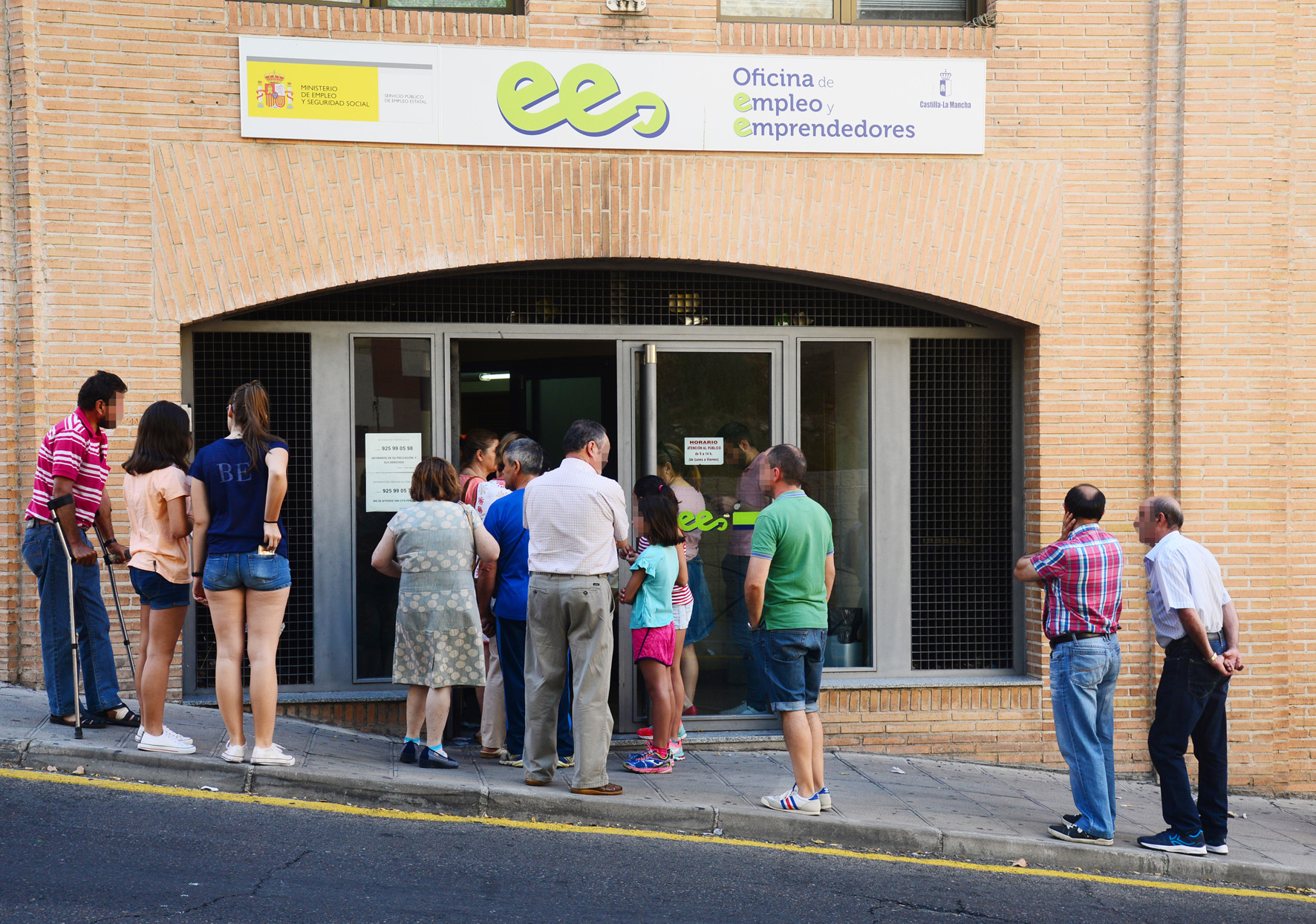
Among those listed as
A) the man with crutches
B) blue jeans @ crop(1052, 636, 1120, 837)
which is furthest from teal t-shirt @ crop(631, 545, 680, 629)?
the man with crutches

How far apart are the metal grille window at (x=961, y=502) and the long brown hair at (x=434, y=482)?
3618 mm

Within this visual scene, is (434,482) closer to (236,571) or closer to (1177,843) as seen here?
(236,571)

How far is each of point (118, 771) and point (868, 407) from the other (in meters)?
5.36

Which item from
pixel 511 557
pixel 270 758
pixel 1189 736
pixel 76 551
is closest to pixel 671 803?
pixel 511 557

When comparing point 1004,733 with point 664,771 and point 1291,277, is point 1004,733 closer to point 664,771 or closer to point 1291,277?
point 664,771

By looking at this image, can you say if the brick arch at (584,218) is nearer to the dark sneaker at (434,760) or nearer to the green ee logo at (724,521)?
the green ee logo at (724,521)

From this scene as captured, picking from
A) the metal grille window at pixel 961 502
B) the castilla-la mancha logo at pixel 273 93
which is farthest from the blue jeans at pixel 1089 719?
the castilla-la mancha logo at pixel 273 93

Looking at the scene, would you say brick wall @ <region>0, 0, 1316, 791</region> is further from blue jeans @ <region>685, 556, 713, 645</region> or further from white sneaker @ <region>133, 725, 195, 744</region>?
white sneaker @ <region>133, 725, 195, 744</region>

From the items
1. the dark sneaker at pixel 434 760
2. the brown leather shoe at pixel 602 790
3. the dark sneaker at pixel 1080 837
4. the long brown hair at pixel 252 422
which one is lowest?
the dark sneaker at pixel 1080 837

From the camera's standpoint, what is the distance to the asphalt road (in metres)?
4.39

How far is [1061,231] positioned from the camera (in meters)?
7.95

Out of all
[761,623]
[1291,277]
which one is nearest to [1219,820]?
[761,623]

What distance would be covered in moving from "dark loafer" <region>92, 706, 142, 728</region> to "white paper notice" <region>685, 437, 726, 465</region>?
3.87 metres

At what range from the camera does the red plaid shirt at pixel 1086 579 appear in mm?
5879
